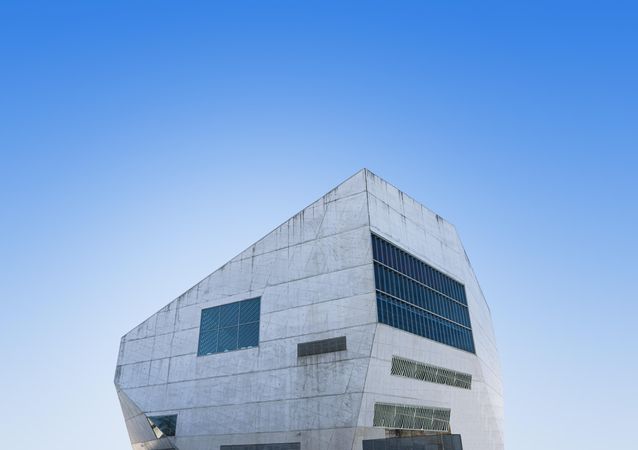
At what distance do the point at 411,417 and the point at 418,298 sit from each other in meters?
9.78

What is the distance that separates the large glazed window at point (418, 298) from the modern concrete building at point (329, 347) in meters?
0.16

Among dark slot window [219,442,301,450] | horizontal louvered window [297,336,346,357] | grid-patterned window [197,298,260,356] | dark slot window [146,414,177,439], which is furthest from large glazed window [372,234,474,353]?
dark slot window [146,414,177,439]

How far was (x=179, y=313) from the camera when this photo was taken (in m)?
48.6

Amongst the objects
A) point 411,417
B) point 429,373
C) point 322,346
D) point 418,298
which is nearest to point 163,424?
point 322,346

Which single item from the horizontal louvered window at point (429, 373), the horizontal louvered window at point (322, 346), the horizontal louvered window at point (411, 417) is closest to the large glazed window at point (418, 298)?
the horizontal louvered window at point (429, 373)

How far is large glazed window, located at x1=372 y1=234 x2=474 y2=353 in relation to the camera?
37.4m

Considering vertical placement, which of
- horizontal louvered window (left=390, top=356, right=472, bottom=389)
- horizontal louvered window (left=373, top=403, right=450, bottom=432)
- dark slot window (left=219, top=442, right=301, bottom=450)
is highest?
horizontal louvered window (left=390, top=356, right=472, bottom=389)

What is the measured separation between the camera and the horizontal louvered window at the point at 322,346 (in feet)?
117

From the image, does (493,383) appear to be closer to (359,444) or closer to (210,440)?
(359,444)

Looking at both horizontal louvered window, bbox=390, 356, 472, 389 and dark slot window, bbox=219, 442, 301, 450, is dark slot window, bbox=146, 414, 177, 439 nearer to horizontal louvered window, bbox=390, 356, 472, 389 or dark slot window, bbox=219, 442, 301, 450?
dark slot window, bbox=219, 442, 301, 450

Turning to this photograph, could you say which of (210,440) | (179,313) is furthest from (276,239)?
(210,440)

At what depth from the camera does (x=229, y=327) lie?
43.3 m

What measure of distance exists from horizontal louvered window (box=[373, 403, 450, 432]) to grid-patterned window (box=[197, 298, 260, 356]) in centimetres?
1213

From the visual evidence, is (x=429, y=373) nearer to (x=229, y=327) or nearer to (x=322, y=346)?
(x=322, y=346)
